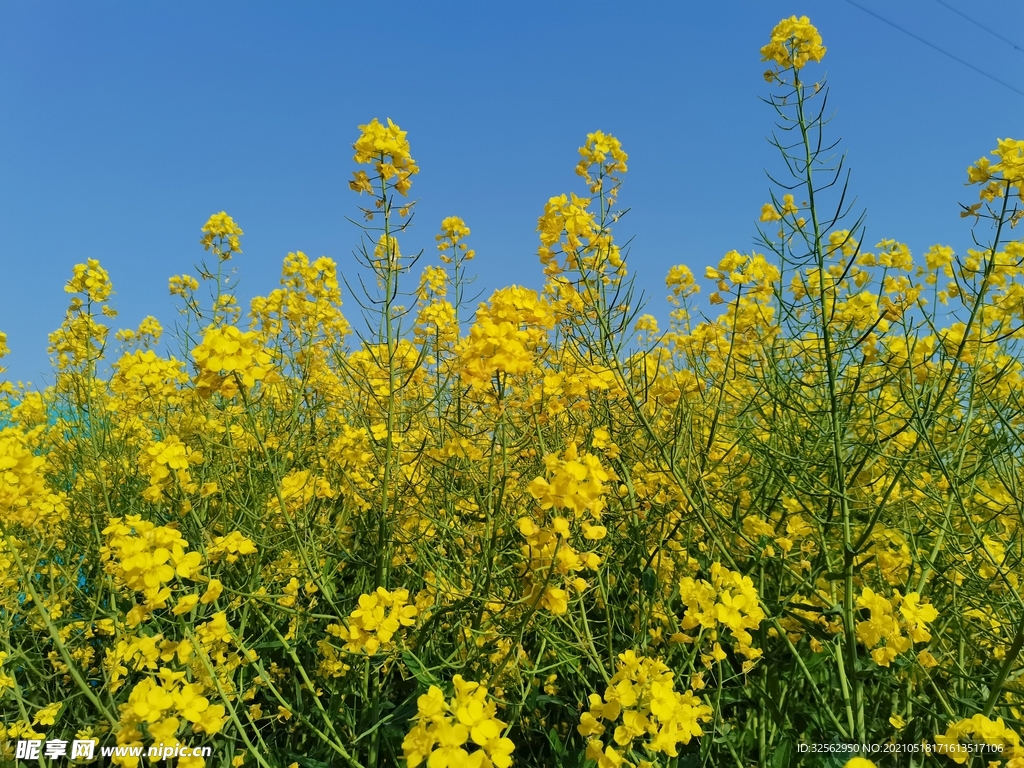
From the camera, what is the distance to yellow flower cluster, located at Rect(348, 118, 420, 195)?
7.02 ft

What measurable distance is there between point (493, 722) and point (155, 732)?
0.81 m

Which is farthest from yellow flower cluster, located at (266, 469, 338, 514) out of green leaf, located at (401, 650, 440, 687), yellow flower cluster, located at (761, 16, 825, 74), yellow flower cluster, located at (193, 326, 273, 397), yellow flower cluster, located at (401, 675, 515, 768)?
yellow flower cluster, located at (761, 16, 825, 74)

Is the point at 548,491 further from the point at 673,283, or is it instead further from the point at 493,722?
the point at 673,283

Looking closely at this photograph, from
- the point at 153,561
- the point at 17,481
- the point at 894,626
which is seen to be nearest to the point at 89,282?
the point at 17,481

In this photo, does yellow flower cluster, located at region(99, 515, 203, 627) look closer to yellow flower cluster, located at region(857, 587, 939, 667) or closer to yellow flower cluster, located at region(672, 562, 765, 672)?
yellow flower cluster, located at region(672, 562, 765, 672)

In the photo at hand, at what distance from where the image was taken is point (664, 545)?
7.58 ft

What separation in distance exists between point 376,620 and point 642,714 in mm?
667

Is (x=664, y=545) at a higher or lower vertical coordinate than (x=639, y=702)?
higher

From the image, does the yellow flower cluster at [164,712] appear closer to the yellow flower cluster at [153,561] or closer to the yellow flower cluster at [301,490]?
the yellow flower cluster at [153,561]

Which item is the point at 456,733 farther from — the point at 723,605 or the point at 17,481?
the point at 17,481

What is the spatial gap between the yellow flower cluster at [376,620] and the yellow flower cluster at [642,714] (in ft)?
1.66

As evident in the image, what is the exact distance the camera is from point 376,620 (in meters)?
1.59

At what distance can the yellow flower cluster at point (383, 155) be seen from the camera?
2.14 metres

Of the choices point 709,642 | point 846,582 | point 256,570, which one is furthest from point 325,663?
point 846,582
